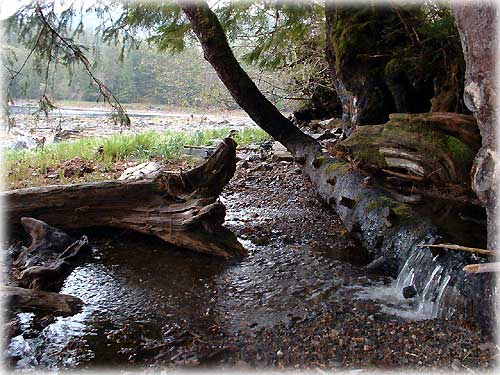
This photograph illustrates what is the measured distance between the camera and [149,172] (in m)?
8.78

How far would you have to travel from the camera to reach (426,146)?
16.2 ft

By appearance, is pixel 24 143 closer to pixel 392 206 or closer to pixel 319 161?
pixel 319 161

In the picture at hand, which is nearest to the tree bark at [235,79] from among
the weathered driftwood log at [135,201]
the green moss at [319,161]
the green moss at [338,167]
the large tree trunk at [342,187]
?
the large tree trunk at [342,187]

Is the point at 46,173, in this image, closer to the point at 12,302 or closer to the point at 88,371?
the point at 12,302

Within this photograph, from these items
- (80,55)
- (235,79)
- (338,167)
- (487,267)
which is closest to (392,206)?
(338,167)

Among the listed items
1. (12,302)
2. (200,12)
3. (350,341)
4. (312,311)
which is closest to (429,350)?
(350,341)

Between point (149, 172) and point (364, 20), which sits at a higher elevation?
point (364, 20)

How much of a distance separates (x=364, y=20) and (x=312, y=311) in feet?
16.3

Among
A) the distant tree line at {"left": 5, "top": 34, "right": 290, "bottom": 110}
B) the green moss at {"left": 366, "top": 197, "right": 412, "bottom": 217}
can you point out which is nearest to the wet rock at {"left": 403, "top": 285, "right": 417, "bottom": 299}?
the green moss at {"left": 366, "top": 197, "right": 412, "bottom": 217}

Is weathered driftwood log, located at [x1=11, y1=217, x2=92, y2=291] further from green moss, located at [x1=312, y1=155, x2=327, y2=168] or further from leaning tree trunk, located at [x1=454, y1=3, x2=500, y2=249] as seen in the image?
leaning tree trunk, located at [x1=454, y1=3, x2=500, y2=249]

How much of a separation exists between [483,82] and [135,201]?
12.3ft

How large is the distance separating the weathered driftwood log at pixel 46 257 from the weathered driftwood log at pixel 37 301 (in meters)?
0.39

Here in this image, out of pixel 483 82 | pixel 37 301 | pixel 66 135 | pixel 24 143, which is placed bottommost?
pixel 24 143

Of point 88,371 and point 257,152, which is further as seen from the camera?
point 257,152
